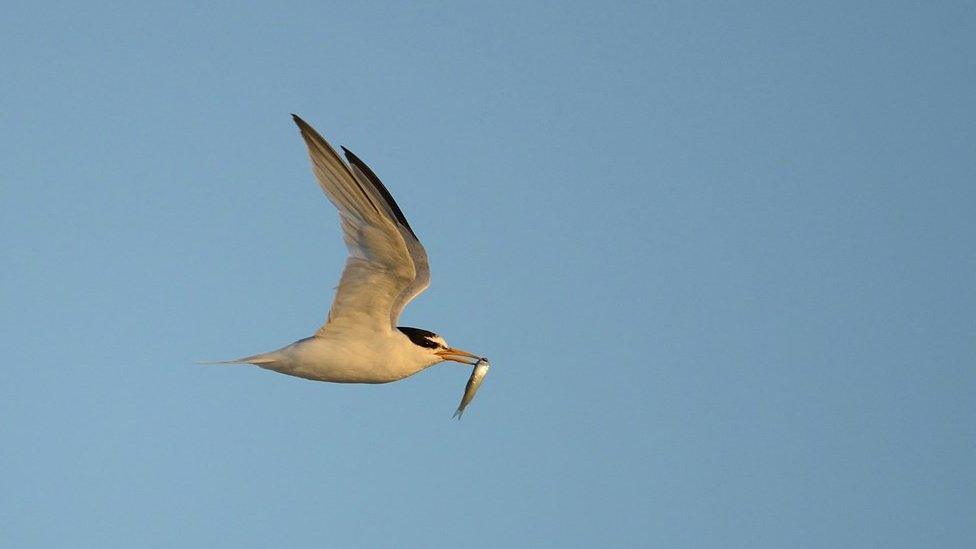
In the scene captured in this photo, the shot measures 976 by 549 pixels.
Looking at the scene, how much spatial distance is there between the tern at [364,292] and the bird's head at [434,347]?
20 millimetres

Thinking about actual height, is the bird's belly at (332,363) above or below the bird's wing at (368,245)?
below

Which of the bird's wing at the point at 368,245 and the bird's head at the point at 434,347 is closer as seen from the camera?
the bird's wing at the point at 368,245

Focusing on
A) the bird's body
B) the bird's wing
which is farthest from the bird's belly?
the bird's wing

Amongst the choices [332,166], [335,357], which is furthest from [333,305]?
[332,166]

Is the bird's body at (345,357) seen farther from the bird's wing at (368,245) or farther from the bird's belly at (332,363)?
the bird's wing at (368,245)

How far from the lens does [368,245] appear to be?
54.3 ft

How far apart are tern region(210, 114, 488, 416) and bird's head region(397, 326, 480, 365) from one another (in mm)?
20

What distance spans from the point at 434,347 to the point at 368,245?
2.18m

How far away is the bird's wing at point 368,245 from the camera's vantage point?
1609cm

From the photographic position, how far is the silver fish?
18844 mm

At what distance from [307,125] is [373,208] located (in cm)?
125

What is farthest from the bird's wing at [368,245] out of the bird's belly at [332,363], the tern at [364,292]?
the bird's belly at [332,363]

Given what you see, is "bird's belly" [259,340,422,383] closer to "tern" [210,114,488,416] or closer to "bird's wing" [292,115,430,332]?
"tern" [210,114,488,416]

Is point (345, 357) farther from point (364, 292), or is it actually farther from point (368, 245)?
point (368, 245)
